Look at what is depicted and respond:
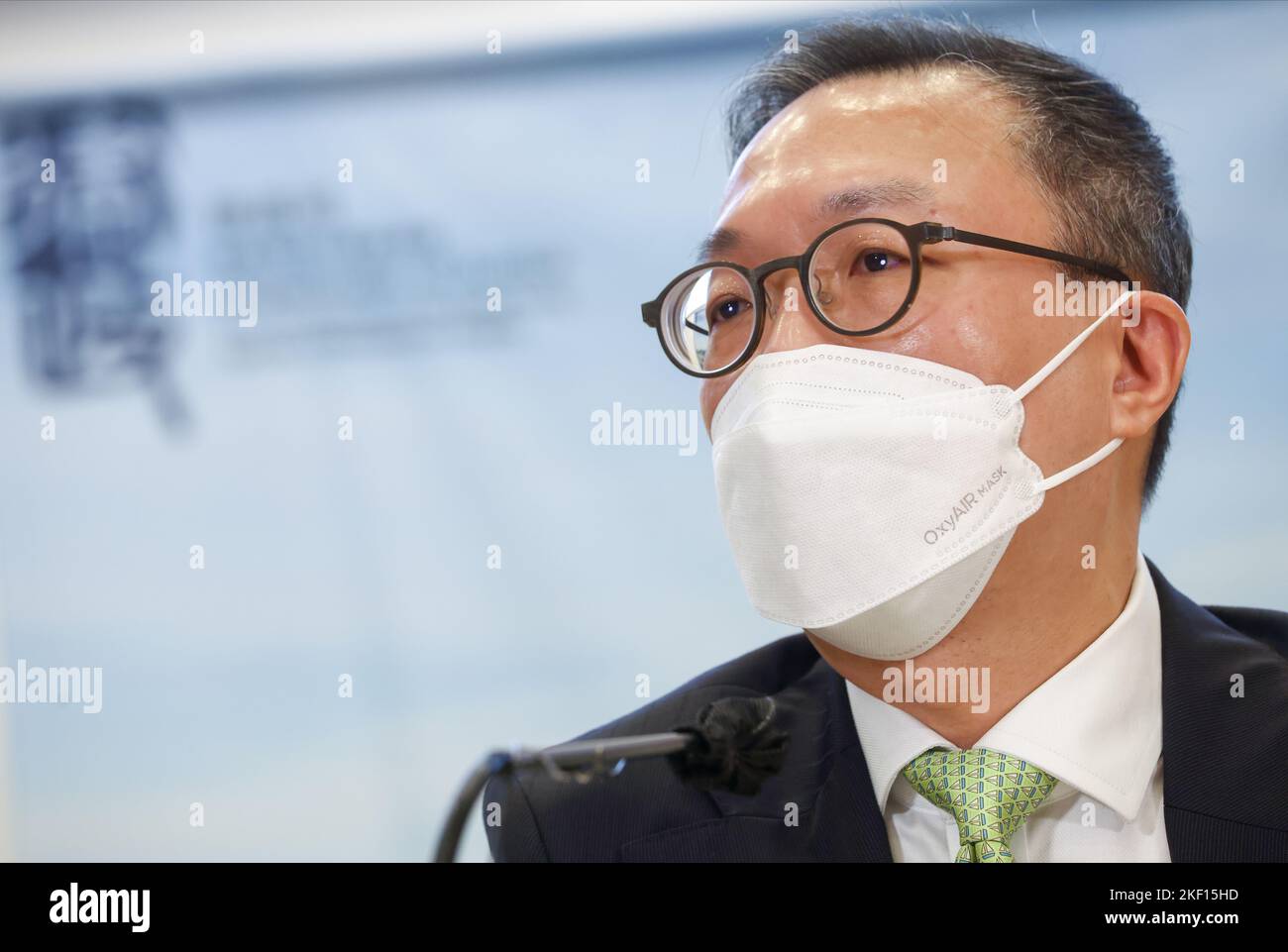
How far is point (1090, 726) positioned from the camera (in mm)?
1419

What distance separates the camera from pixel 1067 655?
1470 mm

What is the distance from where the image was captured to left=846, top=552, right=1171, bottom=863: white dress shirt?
141 centimetres

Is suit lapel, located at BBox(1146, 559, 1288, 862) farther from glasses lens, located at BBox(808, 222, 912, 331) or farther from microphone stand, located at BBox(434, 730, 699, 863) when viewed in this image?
microphone stand, located at BBox(434, 730, 699, 863)

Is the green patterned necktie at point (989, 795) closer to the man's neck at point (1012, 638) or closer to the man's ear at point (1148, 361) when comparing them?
the man's neck at point (1012, 638)

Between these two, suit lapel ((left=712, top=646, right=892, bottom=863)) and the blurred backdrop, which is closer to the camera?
suit lapel ((left=712, top=646, right=892, bottom=863))

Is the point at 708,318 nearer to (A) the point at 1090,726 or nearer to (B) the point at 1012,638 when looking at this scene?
(B) the point at 1012,638

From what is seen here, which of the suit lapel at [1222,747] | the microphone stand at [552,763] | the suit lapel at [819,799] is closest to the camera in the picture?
the microphone stand at [552,763]

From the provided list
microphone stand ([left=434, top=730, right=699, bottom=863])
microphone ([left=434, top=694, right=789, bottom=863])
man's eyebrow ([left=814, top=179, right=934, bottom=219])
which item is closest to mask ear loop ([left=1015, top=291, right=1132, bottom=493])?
man's eyebrow ([left=814, top=179, right=934, bottom=219])

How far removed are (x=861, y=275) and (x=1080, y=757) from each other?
1.97 feet

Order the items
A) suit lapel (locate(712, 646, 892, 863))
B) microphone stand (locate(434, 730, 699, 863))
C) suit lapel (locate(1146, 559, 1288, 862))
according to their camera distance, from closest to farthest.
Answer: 1. microphone stand (locate(434, 730, 699, 863))
2. suit lapel (locate(1146, 559, 1288, 862))
3. suit lapel (locate(712, 646, 892, 863))

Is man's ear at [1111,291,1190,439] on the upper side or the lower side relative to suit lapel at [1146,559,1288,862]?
upper

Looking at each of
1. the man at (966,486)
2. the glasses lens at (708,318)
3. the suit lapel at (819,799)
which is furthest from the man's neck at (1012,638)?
the glasses lens at (708,318)

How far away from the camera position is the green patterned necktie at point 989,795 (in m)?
1.38
